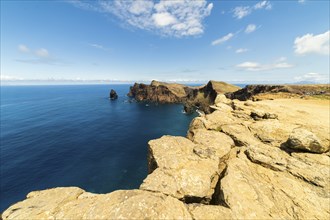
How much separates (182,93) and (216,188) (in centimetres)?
16337

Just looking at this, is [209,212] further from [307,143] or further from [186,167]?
[307,143]

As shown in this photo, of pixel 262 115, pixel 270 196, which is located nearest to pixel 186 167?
pixel 270 196

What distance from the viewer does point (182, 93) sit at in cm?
17000

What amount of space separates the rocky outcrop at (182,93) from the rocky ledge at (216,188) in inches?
4329

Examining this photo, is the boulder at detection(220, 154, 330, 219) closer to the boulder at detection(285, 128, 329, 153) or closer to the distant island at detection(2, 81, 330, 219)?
the distant island at detection(2, 81, 330, 219)

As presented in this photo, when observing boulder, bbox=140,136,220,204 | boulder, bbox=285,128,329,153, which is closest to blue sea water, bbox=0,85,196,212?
boulder, bbox=140,136,220,204

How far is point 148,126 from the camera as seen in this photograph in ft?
258

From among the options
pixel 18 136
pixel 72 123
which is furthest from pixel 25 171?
pixel 72 123

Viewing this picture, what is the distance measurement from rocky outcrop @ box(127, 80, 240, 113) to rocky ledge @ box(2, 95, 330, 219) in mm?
109963

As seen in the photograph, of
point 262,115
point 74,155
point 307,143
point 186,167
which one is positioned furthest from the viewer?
point 74,155

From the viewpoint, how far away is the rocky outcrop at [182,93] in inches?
4845

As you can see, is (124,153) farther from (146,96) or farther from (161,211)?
(146,96)

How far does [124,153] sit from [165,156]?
43330 millimetres

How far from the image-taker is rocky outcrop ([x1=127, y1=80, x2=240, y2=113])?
404ft
